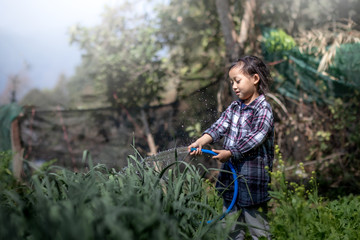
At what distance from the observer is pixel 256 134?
8.07 feet

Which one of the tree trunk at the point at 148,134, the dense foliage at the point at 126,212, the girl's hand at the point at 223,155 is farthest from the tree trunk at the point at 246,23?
the dense foliage at the point at 126,212

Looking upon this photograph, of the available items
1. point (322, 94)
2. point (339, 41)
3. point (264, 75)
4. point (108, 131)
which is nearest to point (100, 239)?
point (264, 75)

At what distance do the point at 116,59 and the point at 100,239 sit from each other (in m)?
7.62

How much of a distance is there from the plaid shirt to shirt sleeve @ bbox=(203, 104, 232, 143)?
3.7 inches

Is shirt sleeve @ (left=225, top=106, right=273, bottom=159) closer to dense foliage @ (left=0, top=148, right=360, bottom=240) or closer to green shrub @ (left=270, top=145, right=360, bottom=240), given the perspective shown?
green shrub @ (left=270, top=145, right=360, bottom=240)

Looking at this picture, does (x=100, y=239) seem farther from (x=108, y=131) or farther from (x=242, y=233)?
(x=108, y=131)

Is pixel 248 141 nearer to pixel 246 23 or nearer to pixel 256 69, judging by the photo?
pixel 256 69

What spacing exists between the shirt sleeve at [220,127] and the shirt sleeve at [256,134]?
9.3 inches

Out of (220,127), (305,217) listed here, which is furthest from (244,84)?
(305,217)

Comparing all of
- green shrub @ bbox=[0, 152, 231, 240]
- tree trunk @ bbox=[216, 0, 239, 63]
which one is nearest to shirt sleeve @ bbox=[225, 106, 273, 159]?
green shrub @ bbox=[0, 152, 231, 240]

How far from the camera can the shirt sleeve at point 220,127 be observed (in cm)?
272

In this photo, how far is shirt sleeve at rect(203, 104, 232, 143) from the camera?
2.72 meters

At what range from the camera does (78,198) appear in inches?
68.3

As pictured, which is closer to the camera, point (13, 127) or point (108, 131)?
point (13, 127)
